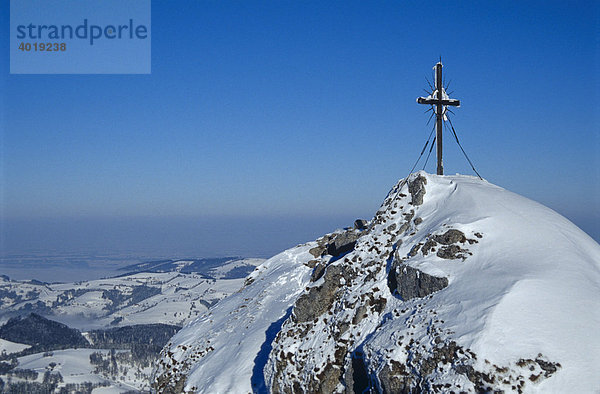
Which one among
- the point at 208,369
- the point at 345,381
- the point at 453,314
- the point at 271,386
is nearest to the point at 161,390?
the point at 208,369

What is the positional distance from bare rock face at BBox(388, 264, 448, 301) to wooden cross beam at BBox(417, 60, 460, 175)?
11.2m

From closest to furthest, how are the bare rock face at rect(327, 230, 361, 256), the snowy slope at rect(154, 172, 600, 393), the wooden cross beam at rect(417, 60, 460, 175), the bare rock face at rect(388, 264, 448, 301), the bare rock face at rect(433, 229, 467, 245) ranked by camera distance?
the snowy slope at rect(154, 172, 600, 393)
the bare rock face at rect(388, 264, 448, 301)
the bare rock face at rect(433, 229, 467, 245)
the wooden cross beam at rect(417, 60, 460, 175)
the bare rock face at rect(327, 230, 361, 256)

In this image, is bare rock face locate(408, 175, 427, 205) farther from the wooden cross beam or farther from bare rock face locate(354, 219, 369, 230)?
bare rock face locate(354, 219, 369, 230)

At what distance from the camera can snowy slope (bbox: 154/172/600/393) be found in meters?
17.0

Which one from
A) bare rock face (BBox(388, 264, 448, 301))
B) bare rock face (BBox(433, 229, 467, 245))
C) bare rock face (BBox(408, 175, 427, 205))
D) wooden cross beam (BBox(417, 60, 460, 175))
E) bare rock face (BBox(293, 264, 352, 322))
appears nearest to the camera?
bare rock face (BBox(388, 264, 448, 301))

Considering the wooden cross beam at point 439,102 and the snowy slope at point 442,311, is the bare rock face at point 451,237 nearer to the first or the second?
the snowy slope at point 442,311

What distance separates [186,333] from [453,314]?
28380 mm

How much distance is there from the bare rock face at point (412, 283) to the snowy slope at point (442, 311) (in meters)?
0.06

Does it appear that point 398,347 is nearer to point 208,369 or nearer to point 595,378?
point 595,378

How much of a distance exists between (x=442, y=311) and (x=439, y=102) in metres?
17.5

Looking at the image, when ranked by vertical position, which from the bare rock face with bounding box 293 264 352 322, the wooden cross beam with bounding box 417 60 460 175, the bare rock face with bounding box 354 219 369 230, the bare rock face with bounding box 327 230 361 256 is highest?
the wooden cross beam with bounding box 417 60 460 175

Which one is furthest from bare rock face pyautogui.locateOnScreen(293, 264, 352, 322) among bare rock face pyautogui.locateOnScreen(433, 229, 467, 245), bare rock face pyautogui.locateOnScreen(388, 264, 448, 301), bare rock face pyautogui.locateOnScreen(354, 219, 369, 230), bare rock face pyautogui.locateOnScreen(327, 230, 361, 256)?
bare rock face pyautogui.locateOnScreen(354, 219, 369, 230)

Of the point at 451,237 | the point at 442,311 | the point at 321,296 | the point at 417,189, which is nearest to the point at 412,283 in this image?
the point at 442,311

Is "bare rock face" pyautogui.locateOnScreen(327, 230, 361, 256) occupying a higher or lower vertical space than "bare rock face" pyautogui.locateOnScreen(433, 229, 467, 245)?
lower
